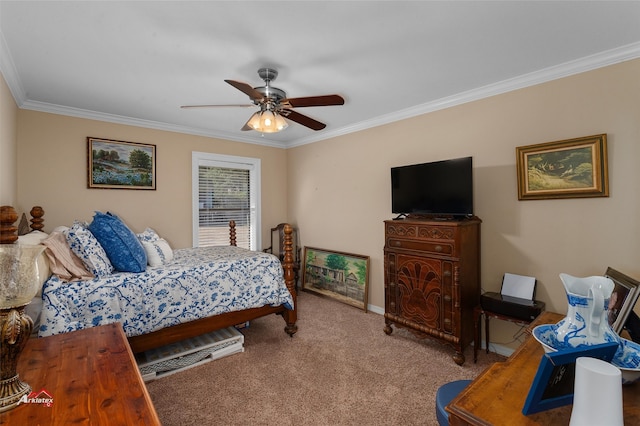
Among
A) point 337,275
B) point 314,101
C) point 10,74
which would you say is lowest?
point 337,275

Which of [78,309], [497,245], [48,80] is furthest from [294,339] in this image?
[48,80]

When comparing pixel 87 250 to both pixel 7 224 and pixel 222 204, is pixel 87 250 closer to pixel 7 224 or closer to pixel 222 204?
pixel 7 224

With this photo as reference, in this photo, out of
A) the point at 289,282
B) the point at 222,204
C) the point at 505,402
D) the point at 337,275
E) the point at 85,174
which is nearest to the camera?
the point at 505,402

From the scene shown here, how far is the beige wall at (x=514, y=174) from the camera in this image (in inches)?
87.5

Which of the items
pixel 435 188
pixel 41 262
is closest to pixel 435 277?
pixel 435 188

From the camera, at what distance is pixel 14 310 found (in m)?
1.08

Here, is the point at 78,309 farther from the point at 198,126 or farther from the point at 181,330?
the point at 198,126

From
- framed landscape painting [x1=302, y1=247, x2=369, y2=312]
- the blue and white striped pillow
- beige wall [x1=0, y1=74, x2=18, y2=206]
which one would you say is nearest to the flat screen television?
framed landscape painting [x1=302, y1=247, x2=369, y2=312]

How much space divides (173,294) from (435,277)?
228 cm

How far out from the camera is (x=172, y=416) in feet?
6.57

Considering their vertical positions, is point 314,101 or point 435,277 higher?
point 314,101

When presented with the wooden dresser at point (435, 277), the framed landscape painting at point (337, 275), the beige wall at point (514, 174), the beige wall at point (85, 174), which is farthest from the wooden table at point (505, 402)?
the beige wall at point (85, 174)

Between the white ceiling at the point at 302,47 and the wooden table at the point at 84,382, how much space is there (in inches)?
70.1

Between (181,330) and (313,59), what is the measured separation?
7.97ft
